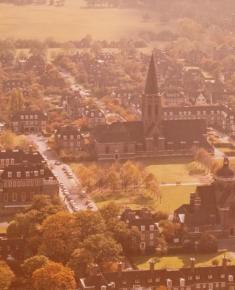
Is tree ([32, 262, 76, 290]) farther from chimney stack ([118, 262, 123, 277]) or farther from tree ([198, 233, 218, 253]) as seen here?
tree ([198, 233, 218, 253])

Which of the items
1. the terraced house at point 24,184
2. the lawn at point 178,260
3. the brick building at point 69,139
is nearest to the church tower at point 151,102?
the brick building at point 69,139

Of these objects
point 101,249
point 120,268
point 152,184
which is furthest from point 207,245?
point 152,184

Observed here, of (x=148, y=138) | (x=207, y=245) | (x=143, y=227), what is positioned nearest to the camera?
(x=207, y=245)

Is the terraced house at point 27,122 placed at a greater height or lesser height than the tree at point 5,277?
greater

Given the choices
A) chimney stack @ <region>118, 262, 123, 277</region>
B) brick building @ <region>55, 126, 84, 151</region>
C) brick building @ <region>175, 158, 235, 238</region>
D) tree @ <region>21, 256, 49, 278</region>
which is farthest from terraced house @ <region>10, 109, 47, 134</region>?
chimney stack @ <region>118, 262, 123, 277</region>

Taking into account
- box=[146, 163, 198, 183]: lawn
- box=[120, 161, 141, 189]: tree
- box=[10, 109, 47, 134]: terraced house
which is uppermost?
box=[10, 109, 47, 134]: terraced house

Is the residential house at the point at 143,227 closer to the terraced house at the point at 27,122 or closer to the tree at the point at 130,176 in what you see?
the tree at the point at 130,176

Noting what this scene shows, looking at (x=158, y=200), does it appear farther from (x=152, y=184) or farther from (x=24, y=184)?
(x=24, y=184)
